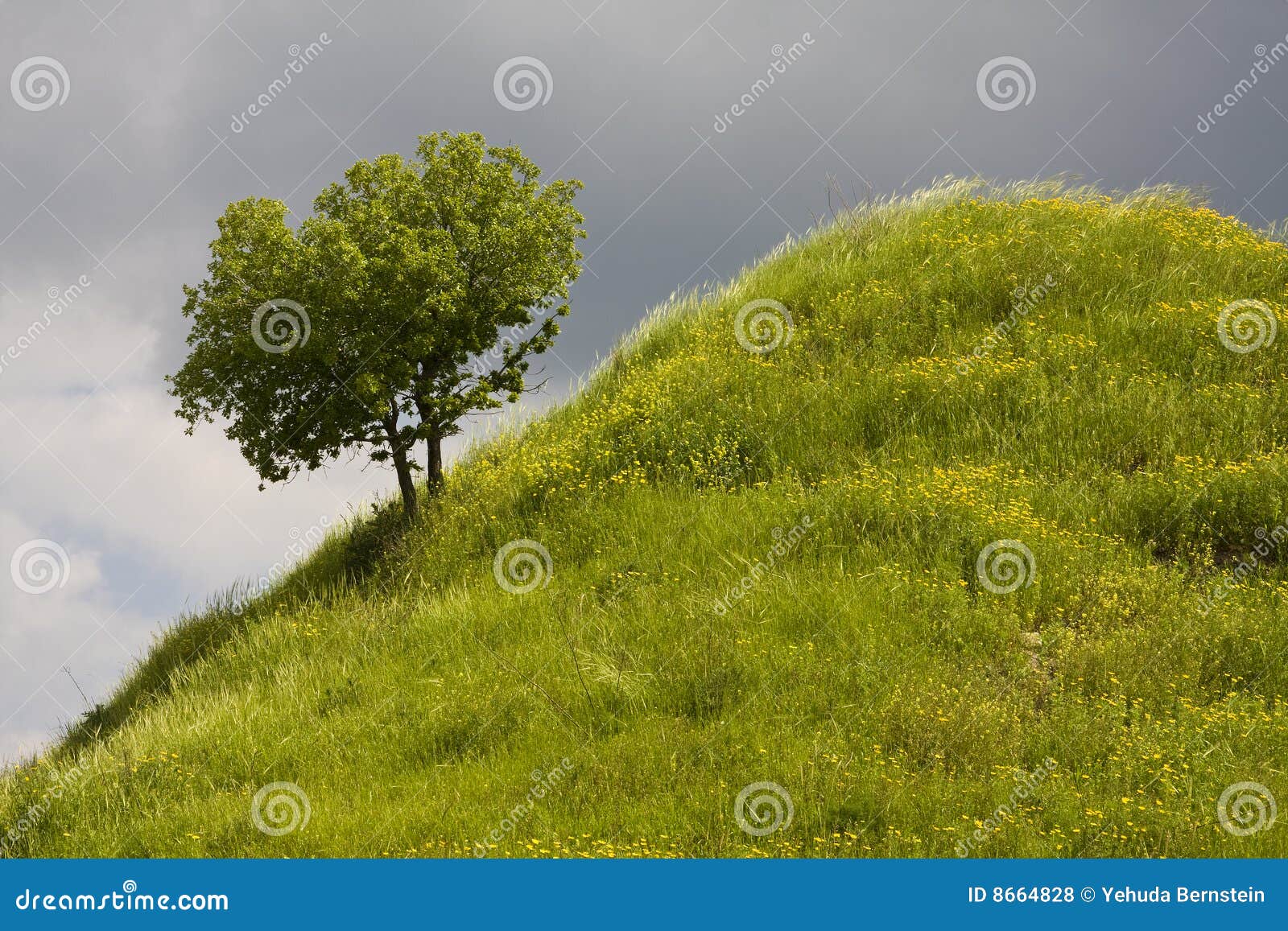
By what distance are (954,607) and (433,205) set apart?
10.7m

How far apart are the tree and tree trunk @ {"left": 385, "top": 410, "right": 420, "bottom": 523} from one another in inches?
1.0

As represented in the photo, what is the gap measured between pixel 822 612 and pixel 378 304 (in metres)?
8.85

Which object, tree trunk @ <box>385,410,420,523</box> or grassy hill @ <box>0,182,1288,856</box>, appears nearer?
grassy hill @ <box>0,182,1288,856</box>

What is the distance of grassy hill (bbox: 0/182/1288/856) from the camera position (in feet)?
29.8

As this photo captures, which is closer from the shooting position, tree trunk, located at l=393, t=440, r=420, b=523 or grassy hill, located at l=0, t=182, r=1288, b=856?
grassy hill, located at l=0, t=182, r=1288, b=856

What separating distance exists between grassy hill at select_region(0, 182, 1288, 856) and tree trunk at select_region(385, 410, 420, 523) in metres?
0.64

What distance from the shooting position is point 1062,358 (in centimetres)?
1608

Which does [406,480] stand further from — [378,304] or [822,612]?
[822,612]

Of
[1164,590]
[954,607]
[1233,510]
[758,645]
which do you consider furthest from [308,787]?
[1233,510]

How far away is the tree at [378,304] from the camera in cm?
1661

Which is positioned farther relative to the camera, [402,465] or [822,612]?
[402,465]

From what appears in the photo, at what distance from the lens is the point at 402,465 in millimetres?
17656

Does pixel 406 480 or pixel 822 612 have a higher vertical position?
pixel 822 612

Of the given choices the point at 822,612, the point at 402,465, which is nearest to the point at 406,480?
the point at 402,465
